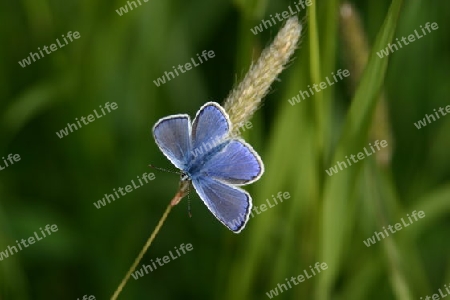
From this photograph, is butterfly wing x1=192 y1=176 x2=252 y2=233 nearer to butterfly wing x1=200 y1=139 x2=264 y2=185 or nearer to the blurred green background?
butterfly wing x1=200 y1=139 x2=264 y2=185

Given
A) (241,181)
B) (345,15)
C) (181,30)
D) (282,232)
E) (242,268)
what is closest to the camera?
(241,181)

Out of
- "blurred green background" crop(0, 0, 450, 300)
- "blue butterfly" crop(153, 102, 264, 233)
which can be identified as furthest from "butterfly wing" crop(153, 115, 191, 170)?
"blurred green background" crop(0, 0, 450, 300)

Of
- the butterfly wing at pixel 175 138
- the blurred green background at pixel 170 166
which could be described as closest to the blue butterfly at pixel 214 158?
the butterfly wing at pixel 175 138

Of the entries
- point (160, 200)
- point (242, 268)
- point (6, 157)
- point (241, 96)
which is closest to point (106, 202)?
point (160, 200)

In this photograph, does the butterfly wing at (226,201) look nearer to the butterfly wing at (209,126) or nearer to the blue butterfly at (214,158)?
the blue butterfly at (214,158)

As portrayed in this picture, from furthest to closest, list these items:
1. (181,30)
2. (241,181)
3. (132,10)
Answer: (181,30) → (132,10) → (241,181)

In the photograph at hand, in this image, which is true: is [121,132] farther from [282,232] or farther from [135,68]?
[282,232]
